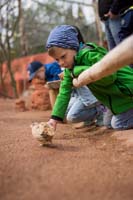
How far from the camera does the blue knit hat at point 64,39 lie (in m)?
2.72

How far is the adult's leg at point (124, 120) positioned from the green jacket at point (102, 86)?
6cm

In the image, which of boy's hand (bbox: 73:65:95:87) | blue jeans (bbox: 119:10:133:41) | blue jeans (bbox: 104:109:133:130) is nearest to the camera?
boy's hand (bbox: 73:65:95:87)

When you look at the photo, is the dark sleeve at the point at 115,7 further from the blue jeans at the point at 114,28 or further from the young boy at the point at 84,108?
the young boy at the point at 84,108

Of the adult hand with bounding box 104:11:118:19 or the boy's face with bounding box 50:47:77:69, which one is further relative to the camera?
the adult hand with bounding box 104:11:118:19

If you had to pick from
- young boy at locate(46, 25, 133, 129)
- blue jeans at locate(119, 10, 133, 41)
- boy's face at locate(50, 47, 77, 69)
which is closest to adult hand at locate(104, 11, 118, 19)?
blue jeans at locate(119, 10, 133, 41)

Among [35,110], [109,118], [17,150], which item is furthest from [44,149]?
[35,110]

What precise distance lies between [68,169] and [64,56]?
1083mm

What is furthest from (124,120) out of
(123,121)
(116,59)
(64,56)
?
(116,59)

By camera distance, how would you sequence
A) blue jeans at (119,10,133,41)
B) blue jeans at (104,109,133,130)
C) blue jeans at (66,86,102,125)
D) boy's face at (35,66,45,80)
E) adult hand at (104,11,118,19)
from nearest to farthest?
blue jeans at (104,109,133,130) → blue jeans at (119,10,133,41) → blue jeans at (66,86,102,125) → adult hand at (104,11,118,19) → boy's face at (35,66,45,80)

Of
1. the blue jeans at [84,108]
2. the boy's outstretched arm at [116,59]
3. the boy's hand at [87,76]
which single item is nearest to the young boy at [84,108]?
the blue jeans at [84,108]

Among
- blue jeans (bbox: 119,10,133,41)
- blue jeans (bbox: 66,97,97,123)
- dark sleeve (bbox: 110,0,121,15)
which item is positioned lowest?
blue jeans (bbox: 66,97,97,123)

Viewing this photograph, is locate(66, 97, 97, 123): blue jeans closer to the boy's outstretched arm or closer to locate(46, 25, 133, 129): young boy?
locate(46, 25, 133, 129): young boy

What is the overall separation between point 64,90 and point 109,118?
55 centimetres

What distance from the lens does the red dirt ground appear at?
1.53m
